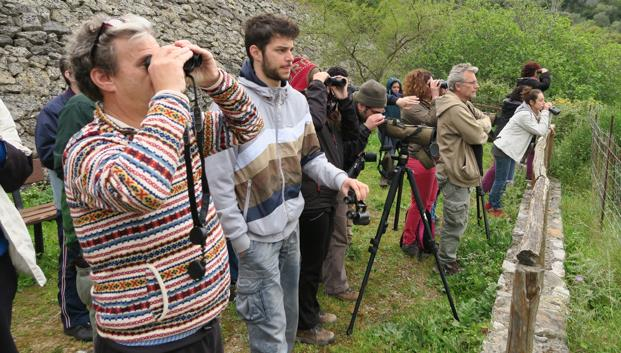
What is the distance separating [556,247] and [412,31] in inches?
377

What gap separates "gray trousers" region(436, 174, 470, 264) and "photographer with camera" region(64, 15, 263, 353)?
3421 mm

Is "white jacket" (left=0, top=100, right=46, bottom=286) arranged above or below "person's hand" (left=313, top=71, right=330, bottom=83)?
below

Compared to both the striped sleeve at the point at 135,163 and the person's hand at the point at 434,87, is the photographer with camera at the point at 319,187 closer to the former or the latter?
the person's hand at the point at 434,87

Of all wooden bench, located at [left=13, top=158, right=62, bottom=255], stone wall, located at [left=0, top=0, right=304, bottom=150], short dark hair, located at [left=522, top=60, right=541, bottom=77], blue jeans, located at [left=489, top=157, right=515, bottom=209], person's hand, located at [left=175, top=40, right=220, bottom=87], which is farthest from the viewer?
short dark hair, located at [left=522, top=60, right=541, bottom=77]

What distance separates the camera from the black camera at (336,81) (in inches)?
135

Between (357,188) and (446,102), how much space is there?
2.55 m

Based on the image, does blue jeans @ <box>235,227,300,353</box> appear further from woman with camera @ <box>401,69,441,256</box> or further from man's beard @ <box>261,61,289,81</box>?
woman with camera @ <box>401,69,441,256</box>

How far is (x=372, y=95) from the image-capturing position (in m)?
3.88

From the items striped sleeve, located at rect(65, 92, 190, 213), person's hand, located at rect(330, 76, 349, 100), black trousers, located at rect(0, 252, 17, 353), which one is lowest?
black trousers, located at rect(0, 252, 17, 353)

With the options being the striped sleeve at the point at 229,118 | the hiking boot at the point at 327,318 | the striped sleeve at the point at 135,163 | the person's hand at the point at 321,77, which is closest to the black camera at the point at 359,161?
the person's hand at the point at 321,77

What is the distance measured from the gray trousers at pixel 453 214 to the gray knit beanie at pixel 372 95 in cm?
118

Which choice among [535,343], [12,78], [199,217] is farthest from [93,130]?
[12,78]

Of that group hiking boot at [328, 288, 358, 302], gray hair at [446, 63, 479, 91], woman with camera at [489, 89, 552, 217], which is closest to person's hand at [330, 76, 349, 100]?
gray hair at [446, 63, 479, 91]

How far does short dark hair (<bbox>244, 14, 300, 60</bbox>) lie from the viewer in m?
2.48
